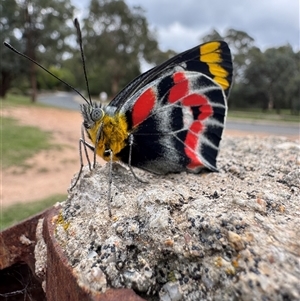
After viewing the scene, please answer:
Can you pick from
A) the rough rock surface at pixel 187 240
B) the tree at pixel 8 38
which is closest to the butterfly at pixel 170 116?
the rough rock surface at pixel 187 240

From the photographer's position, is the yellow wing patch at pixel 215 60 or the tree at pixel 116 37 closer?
the yellow wing patch at pixel 215 60

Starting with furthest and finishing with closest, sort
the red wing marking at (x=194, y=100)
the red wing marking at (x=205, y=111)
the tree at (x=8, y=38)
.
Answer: the tree at (x=8, y=38) → the red wing marking at (x=205, y=111) → the red wing marking at (x=194, y=100)

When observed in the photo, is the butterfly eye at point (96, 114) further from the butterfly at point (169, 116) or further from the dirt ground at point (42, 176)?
the dirt ground at point (42, 176)

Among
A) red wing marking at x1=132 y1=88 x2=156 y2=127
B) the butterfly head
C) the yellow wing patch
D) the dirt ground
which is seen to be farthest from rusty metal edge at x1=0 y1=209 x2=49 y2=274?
the dirt ground

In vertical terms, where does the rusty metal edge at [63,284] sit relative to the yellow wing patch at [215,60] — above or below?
below

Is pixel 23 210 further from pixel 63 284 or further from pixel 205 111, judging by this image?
pixel 63 284

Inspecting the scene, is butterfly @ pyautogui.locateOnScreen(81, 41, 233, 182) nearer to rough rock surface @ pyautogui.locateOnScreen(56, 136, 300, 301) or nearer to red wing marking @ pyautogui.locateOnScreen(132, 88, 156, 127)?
red wing marking @ pyautogui.locateOnScreen(132, 88, 156, 127)

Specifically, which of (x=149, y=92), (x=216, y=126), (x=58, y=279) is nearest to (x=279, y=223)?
→ (x=58, y=279)
